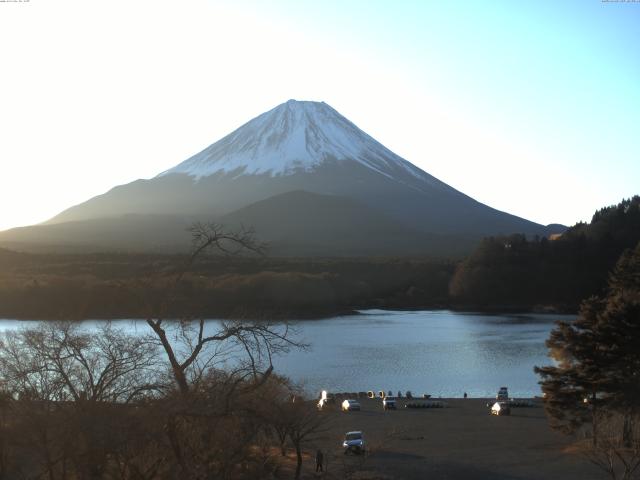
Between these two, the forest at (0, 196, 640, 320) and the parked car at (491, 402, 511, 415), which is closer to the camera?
the parked car at (491, 402, 511, 415)

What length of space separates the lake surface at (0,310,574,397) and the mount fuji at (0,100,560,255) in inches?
1080

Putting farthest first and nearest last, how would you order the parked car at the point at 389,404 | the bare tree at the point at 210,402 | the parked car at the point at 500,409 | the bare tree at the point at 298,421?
the parked car at the point at 389,404, the parked car at the point at 500,409, the bare tree at the point at 298,421, the bare tree at the point at 210,402

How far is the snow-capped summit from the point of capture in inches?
3664

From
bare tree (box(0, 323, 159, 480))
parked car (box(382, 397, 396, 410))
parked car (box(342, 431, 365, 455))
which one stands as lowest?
parked car (box(382, 397, 396, 410))

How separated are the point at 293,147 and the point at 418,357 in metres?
74.0

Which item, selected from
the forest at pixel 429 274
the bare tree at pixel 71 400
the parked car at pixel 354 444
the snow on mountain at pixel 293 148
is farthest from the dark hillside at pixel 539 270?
the snow on mountain at pixel 293 148

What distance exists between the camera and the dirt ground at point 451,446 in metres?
9.66

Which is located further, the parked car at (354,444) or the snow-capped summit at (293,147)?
the snow-capped summit at (293,147)

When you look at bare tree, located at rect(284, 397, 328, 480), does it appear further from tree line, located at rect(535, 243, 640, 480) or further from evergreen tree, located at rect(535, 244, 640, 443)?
evergreen tree, located at rect(535, 244, 640, 443)

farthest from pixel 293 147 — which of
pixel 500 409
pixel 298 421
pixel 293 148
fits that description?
pixel 298 421

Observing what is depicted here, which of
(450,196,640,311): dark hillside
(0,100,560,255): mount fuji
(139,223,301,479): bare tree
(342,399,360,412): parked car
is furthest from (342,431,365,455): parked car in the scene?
(0,100,560,255): mount fuji

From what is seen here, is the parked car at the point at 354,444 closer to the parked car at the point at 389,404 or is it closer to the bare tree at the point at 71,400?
the parked car at the point at 389,404

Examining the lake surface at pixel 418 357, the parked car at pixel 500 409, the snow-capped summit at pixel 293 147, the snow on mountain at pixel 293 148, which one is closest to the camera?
the parked car at pixel 500 409

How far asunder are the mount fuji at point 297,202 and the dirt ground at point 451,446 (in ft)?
139
